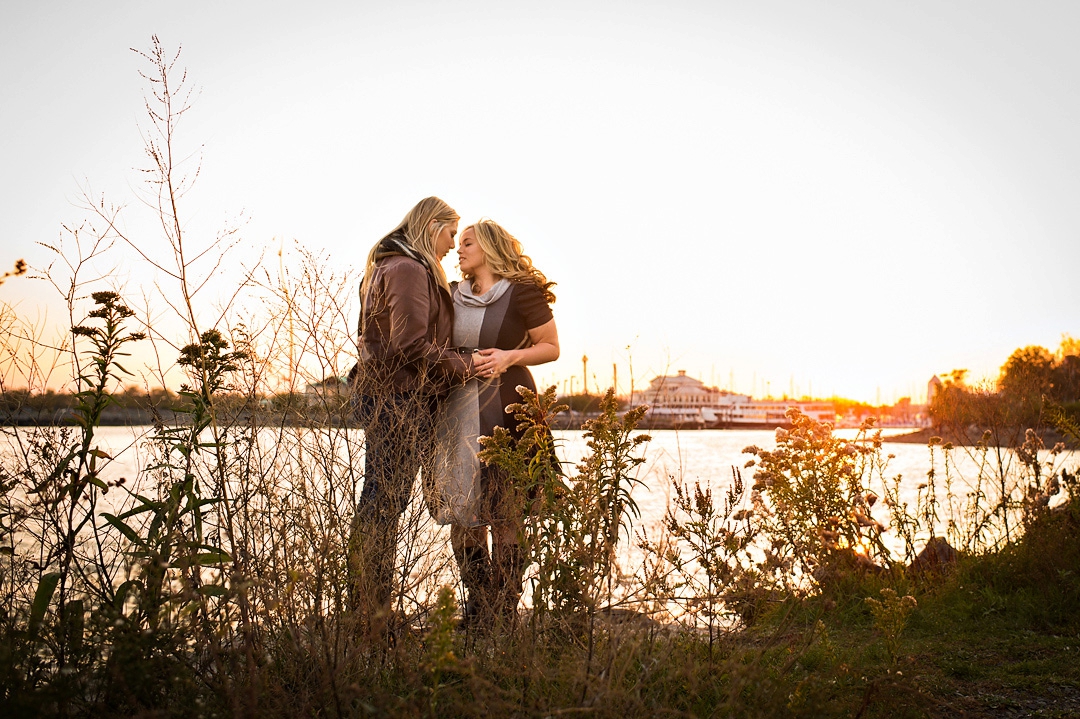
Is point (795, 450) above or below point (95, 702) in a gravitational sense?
above

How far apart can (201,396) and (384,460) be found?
823 mm

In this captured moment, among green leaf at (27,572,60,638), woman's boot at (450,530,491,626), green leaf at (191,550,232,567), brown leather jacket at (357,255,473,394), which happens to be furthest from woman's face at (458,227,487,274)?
green leaf at (27,572,60,638)

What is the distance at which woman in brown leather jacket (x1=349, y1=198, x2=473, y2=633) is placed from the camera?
264 centimetres

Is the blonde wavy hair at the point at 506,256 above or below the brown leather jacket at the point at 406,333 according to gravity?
above

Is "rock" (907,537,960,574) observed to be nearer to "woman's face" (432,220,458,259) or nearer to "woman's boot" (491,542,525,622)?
"woman's boot" (491,542,525,622)

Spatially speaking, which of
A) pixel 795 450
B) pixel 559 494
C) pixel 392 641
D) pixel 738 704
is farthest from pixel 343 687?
pixel 795 450

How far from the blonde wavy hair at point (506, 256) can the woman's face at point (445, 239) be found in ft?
0.63

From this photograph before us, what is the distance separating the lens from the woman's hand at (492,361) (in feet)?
11.1

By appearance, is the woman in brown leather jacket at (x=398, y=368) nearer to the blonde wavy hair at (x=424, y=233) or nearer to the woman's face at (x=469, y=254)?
the blonde wavy hair at (x=424, y=233)

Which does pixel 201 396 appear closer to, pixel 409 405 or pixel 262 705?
pixel 409 405

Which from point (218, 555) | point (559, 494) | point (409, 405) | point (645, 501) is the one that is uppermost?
point (409, 405)

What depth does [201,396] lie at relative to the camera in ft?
7.80

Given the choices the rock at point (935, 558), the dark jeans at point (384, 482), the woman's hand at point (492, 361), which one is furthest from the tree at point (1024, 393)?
the dark jeans at point (384, 482)

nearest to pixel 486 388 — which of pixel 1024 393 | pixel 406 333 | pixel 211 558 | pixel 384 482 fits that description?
pixel 406 333
